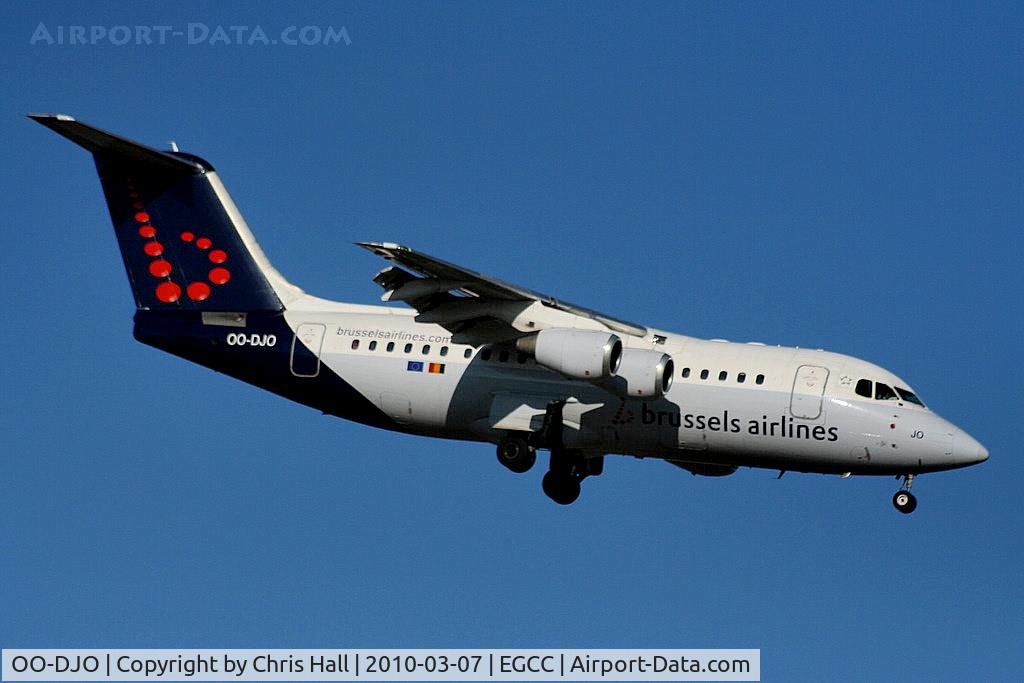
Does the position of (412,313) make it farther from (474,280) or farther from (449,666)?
(449,666)

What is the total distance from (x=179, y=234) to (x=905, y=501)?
34.6 feet

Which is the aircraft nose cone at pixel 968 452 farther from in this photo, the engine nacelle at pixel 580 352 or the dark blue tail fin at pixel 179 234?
the dark blue tail fin at pixel 179 234

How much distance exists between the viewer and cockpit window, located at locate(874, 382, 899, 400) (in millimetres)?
21969

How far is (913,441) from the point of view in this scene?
2170 cm

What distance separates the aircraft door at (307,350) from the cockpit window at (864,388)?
7.02 meters

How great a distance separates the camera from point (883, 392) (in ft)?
72.2

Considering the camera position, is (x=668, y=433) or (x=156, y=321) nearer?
(x=668, y=433)

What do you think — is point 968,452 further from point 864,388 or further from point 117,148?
point 117,148

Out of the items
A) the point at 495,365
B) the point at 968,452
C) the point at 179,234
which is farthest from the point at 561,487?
the point at 179,234

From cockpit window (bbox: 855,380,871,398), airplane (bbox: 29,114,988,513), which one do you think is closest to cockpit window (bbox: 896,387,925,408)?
airplane (bbox: 29,114,988,513)

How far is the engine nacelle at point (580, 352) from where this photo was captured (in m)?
21.2

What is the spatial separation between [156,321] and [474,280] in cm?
523

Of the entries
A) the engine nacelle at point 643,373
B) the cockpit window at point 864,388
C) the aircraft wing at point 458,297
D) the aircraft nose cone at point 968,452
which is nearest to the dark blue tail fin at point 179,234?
the aircraft wing at point 458,297

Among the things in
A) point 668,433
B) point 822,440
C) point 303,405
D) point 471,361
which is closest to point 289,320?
point 303,405
